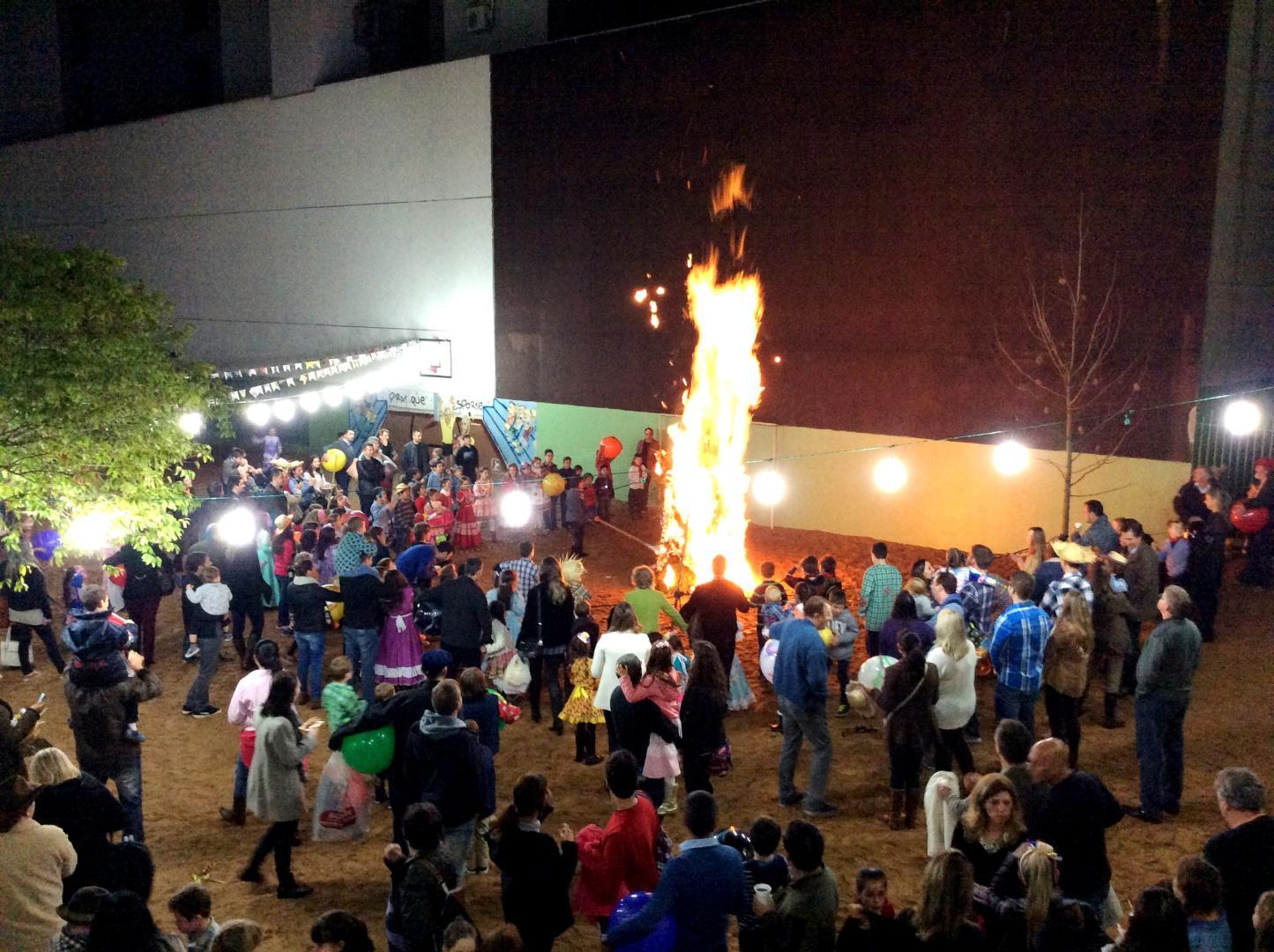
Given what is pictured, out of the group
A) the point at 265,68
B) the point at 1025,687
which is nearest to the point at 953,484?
the point at 1025,687

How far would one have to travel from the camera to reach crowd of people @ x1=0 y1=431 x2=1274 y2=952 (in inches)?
173

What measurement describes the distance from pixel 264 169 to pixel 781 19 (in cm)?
1278

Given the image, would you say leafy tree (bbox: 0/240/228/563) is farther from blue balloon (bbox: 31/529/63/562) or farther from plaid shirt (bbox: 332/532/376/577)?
blue balloon (bbox: 31/529/63/562)

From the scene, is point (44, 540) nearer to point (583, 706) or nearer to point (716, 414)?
point (583, 706)

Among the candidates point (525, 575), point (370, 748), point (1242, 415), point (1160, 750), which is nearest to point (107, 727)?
point (370, 748)

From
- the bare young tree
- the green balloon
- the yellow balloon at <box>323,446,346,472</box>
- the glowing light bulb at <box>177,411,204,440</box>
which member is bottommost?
the green balloon

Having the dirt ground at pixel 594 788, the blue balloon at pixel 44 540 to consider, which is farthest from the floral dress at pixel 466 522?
the blue balloon at pixel 44 540

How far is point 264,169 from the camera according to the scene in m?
Result: 22.8

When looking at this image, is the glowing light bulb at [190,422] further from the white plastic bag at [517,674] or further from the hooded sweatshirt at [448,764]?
the hooded sweatshirt at [448,764]

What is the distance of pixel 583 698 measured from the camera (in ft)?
28.3

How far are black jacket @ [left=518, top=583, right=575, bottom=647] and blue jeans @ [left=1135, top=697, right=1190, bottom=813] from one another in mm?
4602

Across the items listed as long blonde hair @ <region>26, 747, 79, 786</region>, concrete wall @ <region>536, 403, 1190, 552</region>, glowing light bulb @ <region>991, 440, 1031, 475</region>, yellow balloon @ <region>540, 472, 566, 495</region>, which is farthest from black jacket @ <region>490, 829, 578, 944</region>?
yellow balloon @ <region>540, 472, 566, 495</region>

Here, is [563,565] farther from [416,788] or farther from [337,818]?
[416,788]

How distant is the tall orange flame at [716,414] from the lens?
15.1 m
